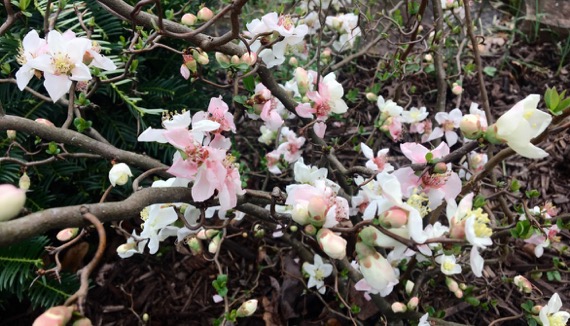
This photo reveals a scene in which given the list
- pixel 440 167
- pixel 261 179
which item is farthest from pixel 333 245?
pixel 261 179

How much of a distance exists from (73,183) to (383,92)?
137 centimetres

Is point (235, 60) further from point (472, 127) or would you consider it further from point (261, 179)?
point (261, 179)

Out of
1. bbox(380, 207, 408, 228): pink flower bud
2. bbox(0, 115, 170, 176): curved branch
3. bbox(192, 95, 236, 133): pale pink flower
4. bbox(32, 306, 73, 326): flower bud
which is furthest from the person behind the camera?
bbox(192, 95, 236, 133): pale pink flower

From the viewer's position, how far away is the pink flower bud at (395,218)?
2.02ft

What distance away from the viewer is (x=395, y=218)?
615mm

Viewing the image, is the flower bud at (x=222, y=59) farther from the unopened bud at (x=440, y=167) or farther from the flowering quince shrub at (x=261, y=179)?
the unopened bud at (x=440, y=167)

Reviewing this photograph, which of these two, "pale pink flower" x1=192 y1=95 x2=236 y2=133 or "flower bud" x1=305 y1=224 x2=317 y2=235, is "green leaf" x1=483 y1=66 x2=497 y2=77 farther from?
"flower bud" x1=305 y1=224 x2=317 y2=235

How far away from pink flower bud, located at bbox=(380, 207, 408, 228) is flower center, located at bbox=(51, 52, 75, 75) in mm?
624

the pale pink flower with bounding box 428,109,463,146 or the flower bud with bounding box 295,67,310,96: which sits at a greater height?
the flower bud with bounding box 295,67,310,96

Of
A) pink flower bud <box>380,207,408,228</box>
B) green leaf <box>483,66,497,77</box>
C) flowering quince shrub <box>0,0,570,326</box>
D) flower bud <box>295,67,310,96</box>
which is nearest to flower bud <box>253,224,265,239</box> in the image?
flowering quince shrub <box>0,0,570,326</box>

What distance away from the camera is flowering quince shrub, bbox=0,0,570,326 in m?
0.67

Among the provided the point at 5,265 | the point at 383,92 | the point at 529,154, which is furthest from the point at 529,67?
the point at 5,265

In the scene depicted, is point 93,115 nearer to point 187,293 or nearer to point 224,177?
point 187,293

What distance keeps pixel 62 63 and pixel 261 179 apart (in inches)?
39.5
